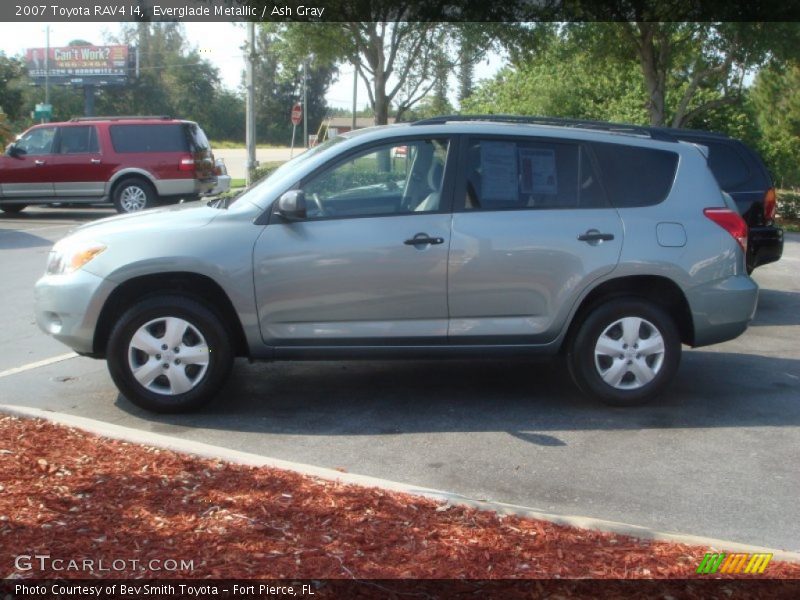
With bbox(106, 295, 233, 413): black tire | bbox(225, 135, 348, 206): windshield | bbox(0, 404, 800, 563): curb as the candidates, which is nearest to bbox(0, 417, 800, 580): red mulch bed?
bbox(0, 404, 800, 563): curb

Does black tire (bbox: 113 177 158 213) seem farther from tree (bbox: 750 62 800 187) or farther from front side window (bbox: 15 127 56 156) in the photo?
tree (bbox: 750 62 800 187)

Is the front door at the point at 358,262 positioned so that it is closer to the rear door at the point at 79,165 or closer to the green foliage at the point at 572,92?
the rear door at the point at 79,165

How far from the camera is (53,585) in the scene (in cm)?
352

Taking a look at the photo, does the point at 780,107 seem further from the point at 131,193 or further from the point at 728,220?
the point at 728,220

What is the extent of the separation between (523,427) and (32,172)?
17.1 metres

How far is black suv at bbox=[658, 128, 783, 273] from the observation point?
10047 mm

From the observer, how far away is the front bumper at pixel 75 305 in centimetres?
614

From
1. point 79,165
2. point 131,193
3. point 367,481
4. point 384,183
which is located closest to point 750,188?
point 384,183

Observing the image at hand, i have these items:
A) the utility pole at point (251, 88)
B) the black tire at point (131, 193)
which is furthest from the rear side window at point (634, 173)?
the utility pole at point (251, 88)

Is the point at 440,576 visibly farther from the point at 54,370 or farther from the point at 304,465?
the point at 54,370

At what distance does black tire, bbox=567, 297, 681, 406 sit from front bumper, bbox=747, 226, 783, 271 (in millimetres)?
3952

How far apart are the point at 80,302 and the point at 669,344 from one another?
386cm

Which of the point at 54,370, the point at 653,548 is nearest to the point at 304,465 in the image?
the point at 653,548

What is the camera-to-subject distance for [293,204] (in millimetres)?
6109
